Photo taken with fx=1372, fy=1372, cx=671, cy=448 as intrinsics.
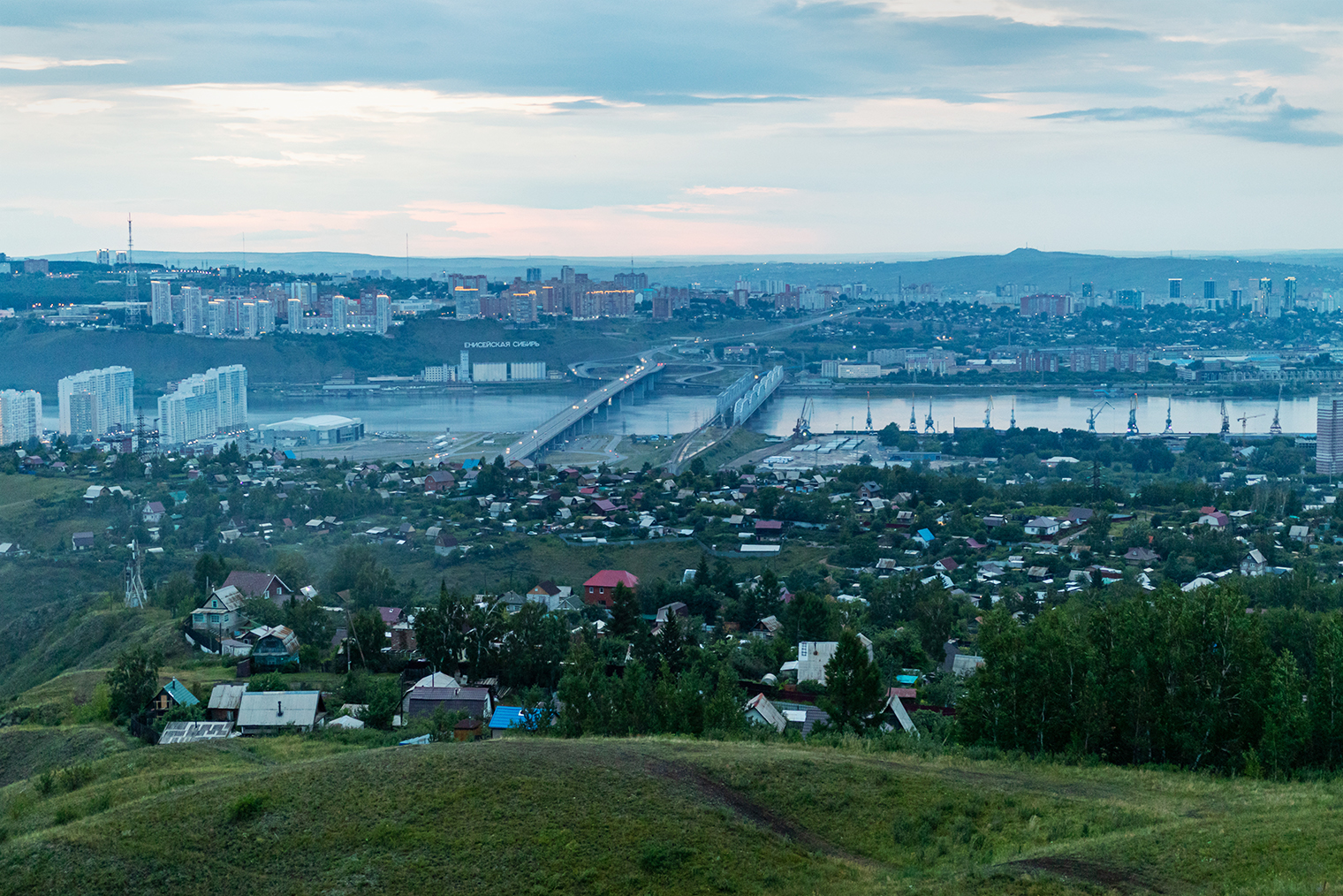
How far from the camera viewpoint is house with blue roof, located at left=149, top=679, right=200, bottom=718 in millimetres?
5656

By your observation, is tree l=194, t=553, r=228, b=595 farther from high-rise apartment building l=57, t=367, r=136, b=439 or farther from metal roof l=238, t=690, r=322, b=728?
high-rise apartment building l=57, t=367, r=136, b=439

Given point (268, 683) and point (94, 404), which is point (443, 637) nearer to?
point (268, 683)

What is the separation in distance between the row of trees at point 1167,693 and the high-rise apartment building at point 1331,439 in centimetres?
1503

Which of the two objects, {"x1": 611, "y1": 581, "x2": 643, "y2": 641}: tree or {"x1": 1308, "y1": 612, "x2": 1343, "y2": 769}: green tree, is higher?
{"x1": 1308, "y1": 612, "x2": 1343, "y2": 769}: green tree

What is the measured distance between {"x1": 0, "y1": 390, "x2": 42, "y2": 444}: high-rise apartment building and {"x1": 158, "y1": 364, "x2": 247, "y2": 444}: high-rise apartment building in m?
1.96

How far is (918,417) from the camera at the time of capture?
27.4 metres

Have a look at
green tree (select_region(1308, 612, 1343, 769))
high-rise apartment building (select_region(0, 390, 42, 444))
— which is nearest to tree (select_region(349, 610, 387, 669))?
green tree (select_region(1308, 612, 1343, 769))

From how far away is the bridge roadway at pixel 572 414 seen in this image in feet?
66.8

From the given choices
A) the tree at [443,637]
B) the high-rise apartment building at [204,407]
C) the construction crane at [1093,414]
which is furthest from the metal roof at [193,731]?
the construction crane at [1093,414]

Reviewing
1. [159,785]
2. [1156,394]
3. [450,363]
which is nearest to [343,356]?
[450,363]

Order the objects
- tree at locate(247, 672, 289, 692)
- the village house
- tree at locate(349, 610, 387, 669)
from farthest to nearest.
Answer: tree at locate(349, 610, 387, 669) → tree at locate(247, 672, 289, 692) → the village house

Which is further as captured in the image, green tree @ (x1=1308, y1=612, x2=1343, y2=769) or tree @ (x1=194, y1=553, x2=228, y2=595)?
tree @ (x1=194, y1=553, x2=228, y2=595)

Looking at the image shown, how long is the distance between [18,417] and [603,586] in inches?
641

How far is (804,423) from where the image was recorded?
24359 millimetres
